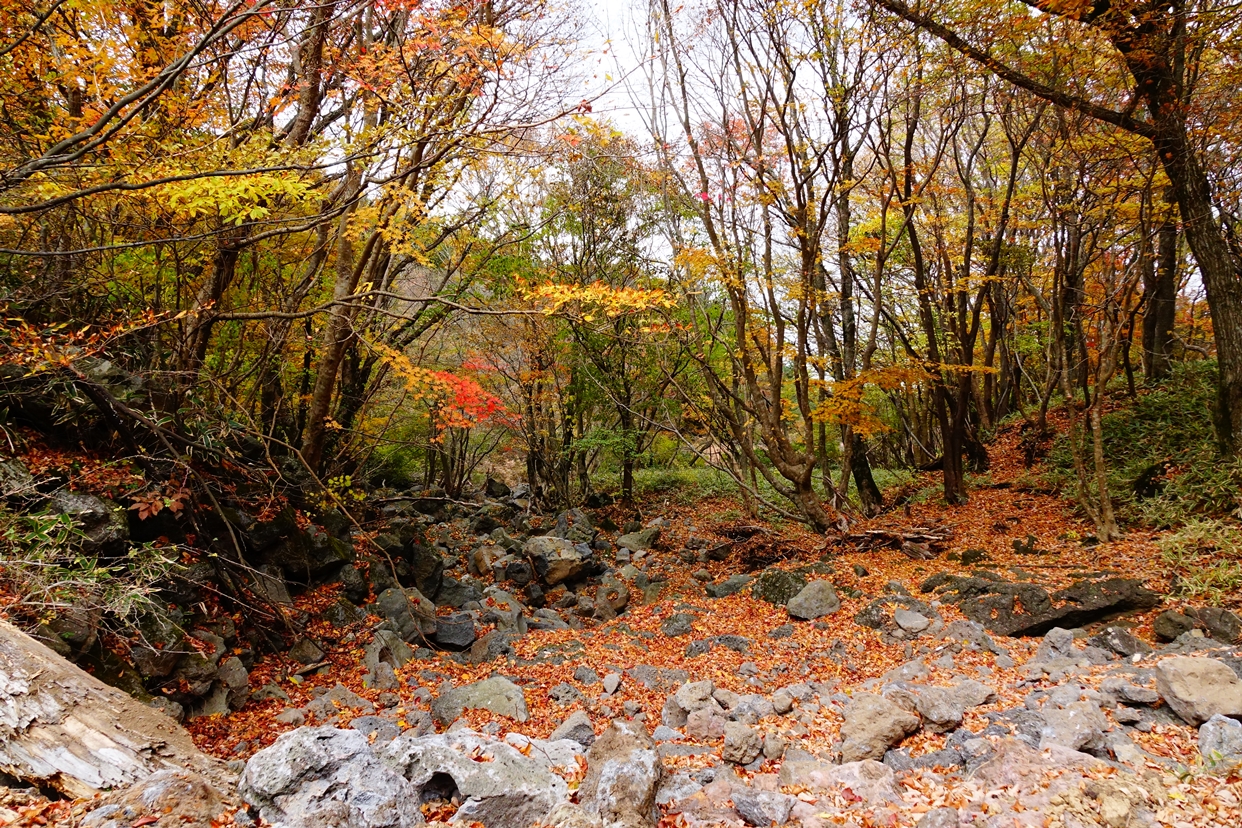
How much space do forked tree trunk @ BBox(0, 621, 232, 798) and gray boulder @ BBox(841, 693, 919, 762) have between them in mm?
3778

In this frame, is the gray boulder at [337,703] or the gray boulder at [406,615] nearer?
the gray boulder at [337,703]

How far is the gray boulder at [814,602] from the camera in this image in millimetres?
7176

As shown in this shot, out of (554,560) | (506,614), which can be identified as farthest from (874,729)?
(554,560)

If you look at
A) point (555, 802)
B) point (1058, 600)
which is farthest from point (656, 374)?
point (555, 802)

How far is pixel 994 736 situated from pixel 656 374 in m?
11.4

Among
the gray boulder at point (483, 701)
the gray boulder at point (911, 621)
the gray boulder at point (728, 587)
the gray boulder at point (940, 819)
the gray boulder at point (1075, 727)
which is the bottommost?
the gray boulder at point (483, 701)

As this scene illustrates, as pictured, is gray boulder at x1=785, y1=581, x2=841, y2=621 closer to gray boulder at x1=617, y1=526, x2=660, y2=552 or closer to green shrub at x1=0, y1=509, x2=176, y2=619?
gray boulder at x1=617, y1=526, x2=660, y2=552

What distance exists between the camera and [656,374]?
14734 mm

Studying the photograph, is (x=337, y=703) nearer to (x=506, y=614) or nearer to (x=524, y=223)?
(x=506, y=614)

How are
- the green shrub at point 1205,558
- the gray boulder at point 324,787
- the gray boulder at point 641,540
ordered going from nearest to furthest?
the gray boulder at point 324,787 < the green shrub at point 1205,558 < the gray boulder at point 641,540

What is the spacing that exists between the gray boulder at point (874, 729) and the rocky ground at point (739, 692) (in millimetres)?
14

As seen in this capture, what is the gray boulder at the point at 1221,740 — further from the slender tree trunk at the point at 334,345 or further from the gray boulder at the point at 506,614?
the slender tree trunk at the point at 334,345

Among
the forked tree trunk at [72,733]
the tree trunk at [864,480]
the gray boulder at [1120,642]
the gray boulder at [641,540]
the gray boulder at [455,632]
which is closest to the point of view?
the forked tree trunk at [72,733]

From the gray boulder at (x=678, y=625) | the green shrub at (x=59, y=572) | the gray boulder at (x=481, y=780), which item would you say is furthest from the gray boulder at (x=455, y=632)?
the gray boulder at (x=481, y=780)
